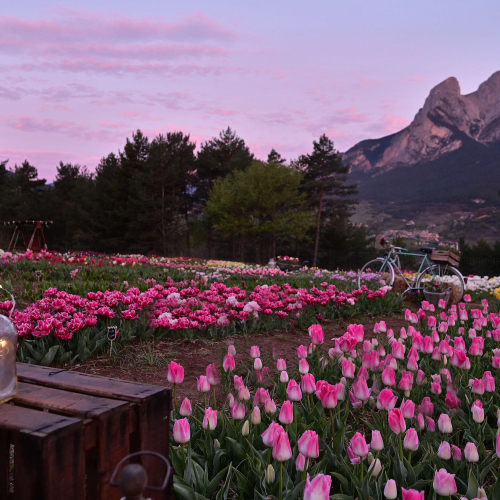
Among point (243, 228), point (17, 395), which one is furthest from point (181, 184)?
point (17, 395)

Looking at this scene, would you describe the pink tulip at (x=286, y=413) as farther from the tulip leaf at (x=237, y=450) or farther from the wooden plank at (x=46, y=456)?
A: the wooden plank at (x=46, y=456)

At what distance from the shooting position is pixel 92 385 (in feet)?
5.90

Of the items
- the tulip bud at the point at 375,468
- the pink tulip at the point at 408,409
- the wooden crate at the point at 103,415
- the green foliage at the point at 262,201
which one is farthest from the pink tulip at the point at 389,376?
the green foliage at the point at 262,201

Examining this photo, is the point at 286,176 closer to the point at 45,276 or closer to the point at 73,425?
the point at 45,276

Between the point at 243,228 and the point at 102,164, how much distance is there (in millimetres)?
19651

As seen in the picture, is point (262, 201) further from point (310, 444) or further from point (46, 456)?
point (46, 456)

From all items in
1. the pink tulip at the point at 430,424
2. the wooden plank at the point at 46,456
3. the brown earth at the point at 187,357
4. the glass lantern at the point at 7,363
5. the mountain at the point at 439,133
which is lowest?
the brown earth at the point at 187,357

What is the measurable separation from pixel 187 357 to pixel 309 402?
1.97 m

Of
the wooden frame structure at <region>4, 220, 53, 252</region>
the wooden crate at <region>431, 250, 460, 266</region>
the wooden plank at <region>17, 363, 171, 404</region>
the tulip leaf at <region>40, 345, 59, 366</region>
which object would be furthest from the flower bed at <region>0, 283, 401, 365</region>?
the wooden frame structure at <region>4, 220, 53, 252</region>

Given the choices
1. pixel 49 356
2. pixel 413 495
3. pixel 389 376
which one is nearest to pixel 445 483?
pixel 413 495

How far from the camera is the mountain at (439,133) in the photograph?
112 metres

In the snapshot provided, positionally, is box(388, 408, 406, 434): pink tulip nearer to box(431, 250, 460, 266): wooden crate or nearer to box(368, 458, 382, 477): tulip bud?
box(368, 458, 382, 477): tulip bud

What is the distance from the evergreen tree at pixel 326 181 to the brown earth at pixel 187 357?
3586cm

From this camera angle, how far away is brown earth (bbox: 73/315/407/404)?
3.97m
